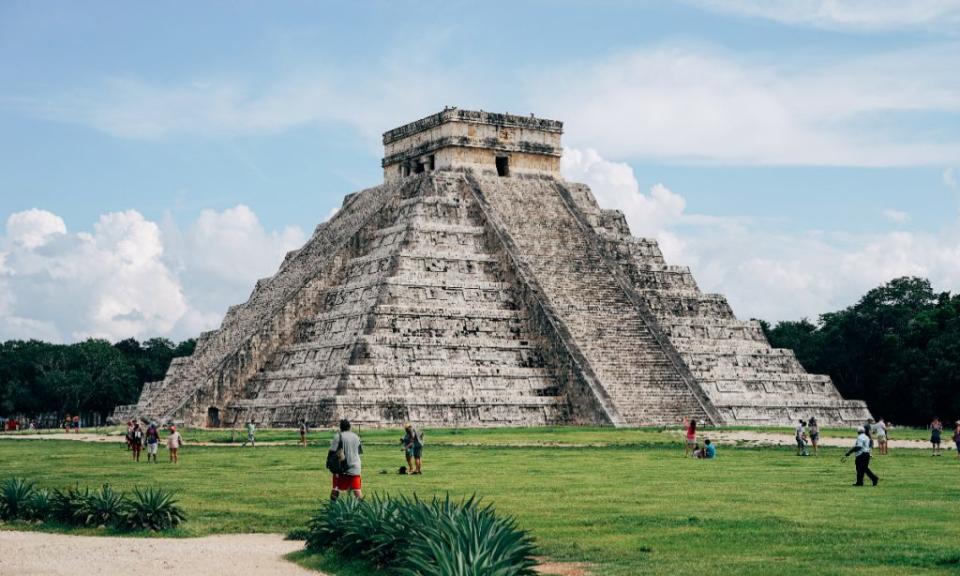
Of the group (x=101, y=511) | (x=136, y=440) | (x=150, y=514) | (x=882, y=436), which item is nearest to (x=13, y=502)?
(x=101, y=511)

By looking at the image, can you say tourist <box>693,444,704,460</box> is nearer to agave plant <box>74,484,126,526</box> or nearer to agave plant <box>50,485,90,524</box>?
agave plant <box>74,484,126,526</box>

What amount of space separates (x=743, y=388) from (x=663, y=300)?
4.83 metres

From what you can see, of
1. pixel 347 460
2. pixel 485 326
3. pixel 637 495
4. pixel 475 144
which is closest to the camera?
pixel 347 460

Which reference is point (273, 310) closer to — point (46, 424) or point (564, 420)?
point (564, 420)

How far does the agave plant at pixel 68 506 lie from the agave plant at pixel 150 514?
80 cm

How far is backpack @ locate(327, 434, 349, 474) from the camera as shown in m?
16.7

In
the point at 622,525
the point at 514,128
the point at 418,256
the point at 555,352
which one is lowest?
the point at 622,525

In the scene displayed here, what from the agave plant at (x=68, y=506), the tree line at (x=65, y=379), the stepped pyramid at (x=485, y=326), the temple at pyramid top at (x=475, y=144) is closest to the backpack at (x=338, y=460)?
the agave plant at (x=68, y=506)

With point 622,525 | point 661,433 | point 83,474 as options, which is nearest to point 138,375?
point 661,433

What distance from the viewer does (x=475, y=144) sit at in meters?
51.1

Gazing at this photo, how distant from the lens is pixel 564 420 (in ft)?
137

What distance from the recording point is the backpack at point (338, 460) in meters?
16.7

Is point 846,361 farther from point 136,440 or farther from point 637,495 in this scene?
point 637,495

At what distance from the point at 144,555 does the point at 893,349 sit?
50.7 m
